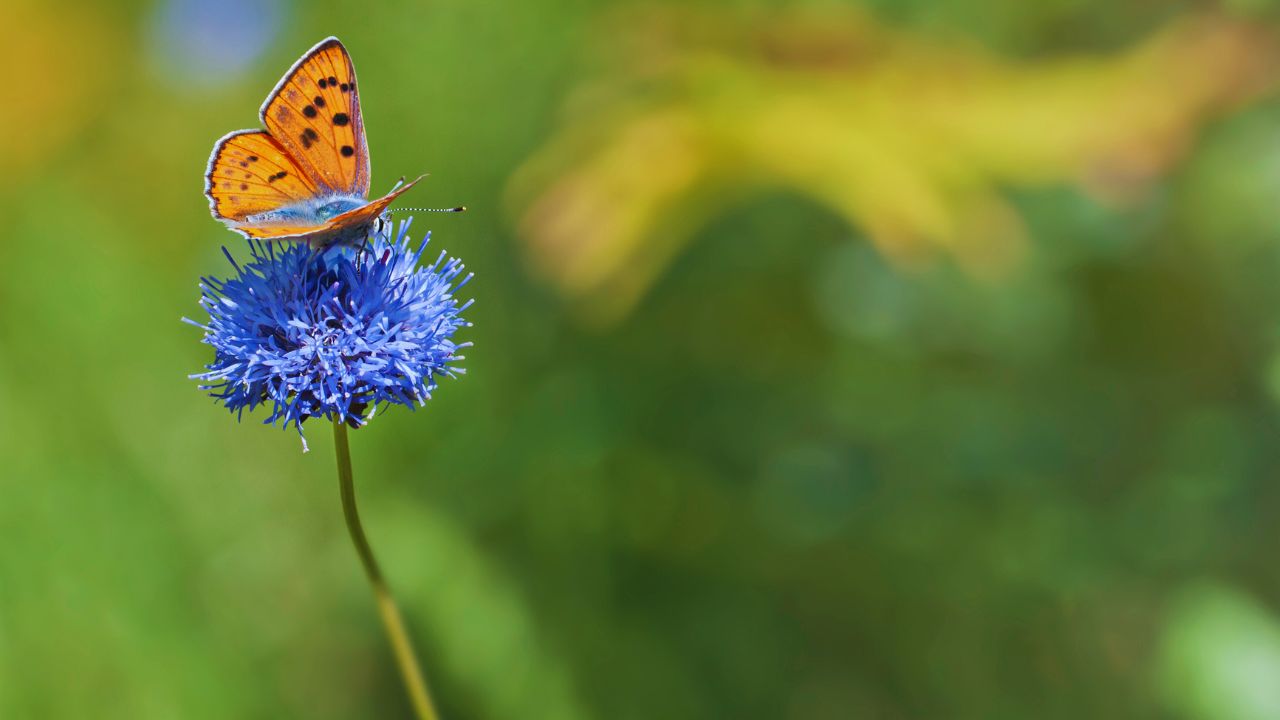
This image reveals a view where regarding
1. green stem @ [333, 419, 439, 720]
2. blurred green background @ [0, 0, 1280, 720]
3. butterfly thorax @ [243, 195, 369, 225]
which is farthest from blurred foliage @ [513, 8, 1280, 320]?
green stem @ [333, 419, 439, 720]

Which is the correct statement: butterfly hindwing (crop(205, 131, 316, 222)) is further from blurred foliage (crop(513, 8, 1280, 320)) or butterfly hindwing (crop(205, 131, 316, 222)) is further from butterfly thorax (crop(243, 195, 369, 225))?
blurred foliage (crop(513, 8, 1280, 320))

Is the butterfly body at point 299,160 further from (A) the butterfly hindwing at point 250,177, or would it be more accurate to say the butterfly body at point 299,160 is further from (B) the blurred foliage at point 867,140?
(B) the blurred foliage at point 867,140

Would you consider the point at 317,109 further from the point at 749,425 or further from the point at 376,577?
the point at 749,425

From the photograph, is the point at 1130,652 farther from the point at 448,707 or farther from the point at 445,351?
the point at 445,351

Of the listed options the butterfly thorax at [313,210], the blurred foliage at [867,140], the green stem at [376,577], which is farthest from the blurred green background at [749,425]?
the green stem at [376,577]

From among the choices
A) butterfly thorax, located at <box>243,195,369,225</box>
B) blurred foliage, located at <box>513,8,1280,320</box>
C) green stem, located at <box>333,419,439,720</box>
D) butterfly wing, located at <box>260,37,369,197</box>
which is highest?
blurred foliage, located at <box>513,8,1280,320</box>

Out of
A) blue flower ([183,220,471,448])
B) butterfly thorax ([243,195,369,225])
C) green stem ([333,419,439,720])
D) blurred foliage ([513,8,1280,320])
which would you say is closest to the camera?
green stem ([333,419,439,720])

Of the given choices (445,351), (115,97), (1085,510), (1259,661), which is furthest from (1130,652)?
(115,97)

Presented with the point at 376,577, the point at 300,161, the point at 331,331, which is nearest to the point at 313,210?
the point at 300,161
